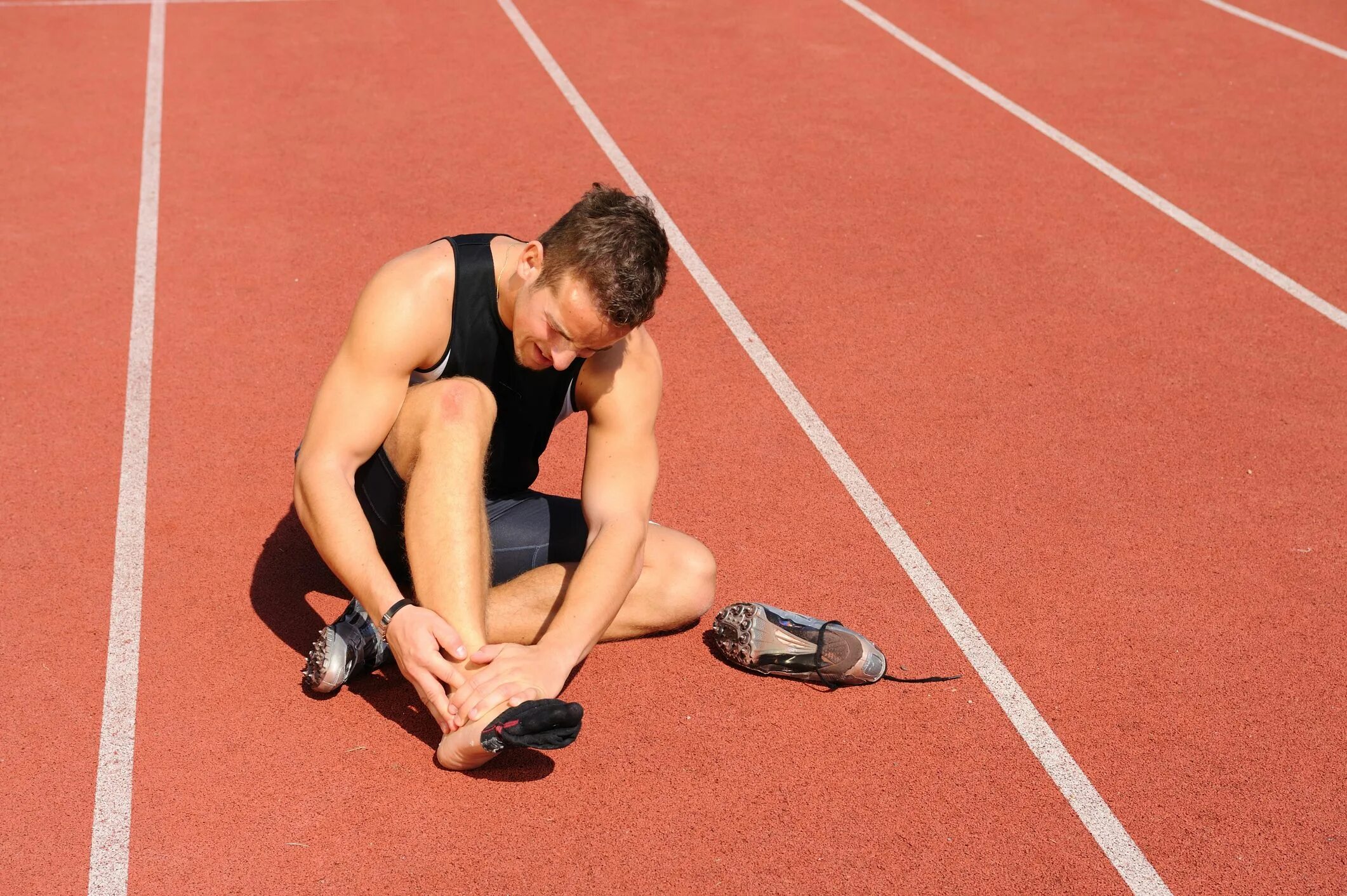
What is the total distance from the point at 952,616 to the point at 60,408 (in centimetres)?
351

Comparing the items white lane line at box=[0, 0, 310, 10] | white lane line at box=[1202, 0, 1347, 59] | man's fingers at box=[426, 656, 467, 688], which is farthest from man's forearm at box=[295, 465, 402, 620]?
white lane line at box=[1202, 0, 1347, 59]

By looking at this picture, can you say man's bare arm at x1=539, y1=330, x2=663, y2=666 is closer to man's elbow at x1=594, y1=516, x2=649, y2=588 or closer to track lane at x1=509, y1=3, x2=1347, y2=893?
man's elbow at x1=594, y1=516, x2=649, y2=588

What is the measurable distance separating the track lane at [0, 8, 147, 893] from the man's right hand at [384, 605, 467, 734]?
0.92 meters

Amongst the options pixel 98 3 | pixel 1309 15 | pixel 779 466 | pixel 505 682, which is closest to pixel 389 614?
pixel 505 682

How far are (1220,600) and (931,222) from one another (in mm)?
3201

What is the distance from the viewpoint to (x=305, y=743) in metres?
3.45

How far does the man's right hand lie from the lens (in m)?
3.05

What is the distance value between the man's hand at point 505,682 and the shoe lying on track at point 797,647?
0.78 m

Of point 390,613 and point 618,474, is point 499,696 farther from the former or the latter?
point 618,474

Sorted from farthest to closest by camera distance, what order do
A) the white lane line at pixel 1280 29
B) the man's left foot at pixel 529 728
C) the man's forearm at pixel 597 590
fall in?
the white lane line at pixel 1280 29, the man's forearm at pixel 597 590, the man's left foot at pixel 529 728

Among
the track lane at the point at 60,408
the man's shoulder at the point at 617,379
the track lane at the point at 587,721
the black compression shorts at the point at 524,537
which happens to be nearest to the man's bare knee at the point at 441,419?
the man's shoulder at the point at 617,379

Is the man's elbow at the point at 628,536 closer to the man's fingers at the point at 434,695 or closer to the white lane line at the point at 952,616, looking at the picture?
the man's fingers at the point at 434,695

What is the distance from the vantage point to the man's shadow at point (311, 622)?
345 centimetres

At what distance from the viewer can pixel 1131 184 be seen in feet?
24.6
